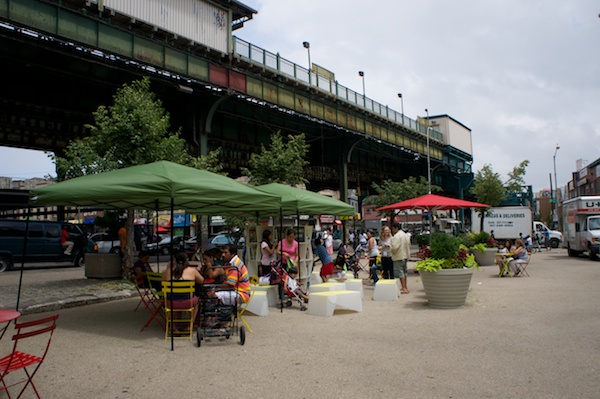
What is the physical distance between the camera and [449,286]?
9.41m

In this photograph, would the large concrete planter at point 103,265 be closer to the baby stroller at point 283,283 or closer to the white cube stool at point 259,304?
the baby stroller at point 283,283

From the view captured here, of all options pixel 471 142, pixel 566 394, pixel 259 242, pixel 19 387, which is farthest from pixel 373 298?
pixel 471 142

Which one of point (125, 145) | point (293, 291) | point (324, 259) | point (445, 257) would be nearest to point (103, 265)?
point (125, 145)

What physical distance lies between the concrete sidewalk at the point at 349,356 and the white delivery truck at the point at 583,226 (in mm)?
13824

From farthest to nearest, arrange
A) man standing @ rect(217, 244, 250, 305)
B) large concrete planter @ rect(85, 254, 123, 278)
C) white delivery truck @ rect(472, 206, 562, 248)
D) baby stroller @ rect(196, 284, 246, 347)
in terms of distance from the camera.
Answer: white delivery truck @ rect(472, 206, 562, 248)
large concrete planter @ rect(85, 254, 123, 278)
man standing @ rect(217, 244, 250, 305)
baby stroller @ rect(196, 284, 246, 347)

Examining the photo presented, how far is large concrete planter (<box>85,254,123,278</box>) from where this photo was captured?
14.1 meters

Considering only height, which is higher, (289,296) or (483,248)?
(483,248)

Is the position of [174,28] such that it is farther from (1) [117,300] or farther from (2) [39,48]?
(1) [117,300]

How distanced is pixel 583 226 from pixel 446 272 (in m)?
16.6

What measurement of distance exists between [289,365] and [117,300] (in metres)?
6.82

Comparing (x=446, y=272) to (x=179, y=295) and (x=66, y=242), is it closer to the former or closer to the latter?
(x=179, y=295)

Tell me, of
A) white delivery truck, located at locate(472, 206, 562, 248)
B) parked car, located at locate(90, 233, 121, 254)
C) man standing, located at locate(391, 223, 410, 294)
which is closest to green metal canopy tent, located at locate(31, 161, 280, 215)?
man standing, located at locate(391, 223, 410, 294)

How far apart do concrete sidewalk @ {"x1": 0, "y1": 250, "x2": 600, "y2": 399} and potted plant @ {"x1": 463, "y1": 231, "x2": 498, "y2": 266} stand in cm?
1049

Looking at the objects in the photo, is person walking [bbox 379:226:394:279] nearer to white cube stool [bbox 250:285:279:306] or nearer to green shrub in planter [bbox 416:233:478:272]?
green shrub in planter [bbox 416:233:478:272]
